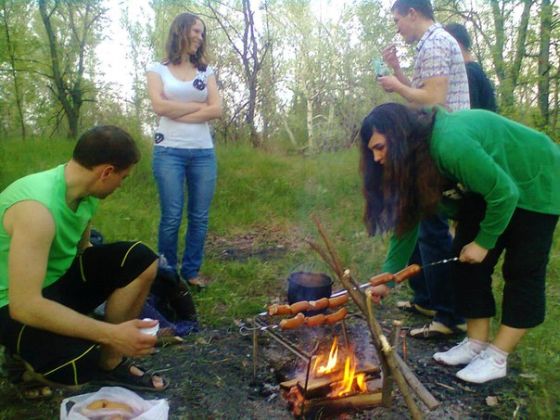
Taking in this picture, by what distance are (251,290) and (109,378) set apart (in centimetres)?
165

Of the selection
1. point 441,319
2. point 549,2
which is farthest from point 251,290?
point 549,2

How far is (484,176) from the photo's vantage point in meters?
2.10

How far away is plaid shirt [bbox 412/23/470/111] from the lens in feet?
9.39

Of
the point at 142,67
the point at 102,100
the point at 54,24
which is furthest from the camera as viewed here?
the point at 142,67

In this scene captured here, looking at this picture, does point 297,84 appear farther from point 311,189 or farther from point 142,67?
point 311,189

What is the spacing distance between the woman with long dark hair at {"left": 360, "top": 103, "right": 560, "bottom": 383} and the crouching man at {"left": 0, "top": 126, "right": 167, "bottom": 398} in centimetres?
120

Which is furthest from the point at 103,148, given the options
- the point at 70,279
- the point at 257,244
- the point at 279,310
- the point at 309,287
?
the point at 257,244

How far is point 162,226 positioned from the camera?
3.61 metres

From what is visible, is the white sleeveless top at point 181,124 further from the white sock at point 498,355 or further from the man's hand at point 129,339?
the white sock at point 498,355

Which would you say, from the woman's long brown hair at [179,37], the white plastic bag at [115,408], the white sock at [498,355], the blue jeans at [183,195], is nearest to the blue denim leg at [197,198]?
the blue jeans at [183,195]

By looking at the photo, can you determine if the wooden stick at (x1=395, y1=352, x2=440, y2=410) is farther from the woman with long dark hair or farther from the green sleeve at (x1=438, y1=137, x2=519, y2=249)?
the green sleeve at (x1=438, y1=137, x2=519, y2=249)

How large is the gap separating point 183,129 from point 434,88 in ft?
5.89

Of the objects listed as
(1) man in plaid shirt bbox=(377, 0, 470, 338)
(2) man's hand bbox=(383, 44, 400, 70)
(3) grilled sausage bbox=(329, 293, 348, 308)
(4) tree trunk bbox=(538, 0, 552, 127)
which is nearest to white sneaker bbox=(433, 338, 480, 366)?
(1) man in plaid shirt bbox=(377, 0, 470, 338)

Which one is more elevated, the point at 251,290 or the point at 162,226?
the point at 162,226
